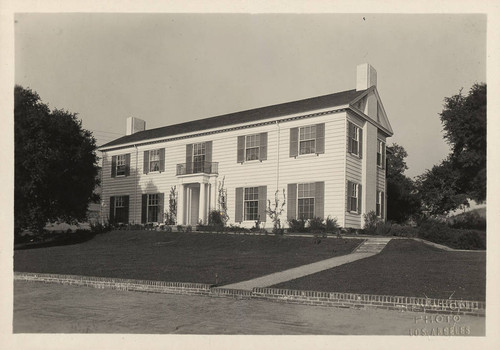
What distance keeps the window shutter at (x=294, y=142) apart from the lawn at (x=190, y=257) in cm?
513

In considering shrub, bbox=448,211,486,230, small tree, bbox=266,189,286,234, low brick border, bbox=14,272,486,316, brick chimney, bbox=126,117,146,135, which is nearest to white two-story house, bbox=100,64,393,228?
small tree, bbox=266,189,286,234

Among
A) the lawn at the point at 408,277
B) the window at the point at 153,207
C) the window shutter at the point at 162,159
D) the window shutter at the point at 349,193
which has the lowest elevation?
the lawn at the point at 408,277

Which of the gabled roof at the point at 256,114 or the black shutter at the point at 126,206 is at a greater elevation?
the gabled roof at the point at 256,114

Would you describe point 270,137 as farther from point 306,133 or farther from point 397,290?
point 397,290

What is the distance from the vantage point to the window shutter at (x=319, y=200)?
2311 cm

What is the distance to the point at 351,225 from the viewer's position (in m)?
23.2

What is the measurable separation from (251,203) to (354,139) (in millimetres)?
6024

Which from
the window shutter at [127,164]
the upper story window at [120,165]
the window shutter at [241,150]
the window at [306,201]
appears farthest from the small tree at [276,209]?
the upper story window at [120,165]

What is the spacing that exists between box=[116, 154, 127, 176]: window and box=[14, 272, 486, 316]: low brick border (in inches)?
762

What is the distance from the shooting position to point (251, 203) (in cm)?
2577

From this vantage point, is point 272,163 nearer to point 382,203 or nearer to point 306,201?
point 306,201

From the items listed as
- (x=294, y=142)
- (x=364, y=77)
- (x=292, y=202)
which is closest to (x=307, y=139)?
(x=294, y=142)

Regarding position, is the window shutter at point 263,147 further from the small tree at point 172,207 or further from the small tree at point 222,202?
the small tree at point 172,207

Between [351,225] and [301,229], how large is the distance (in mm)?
2421
